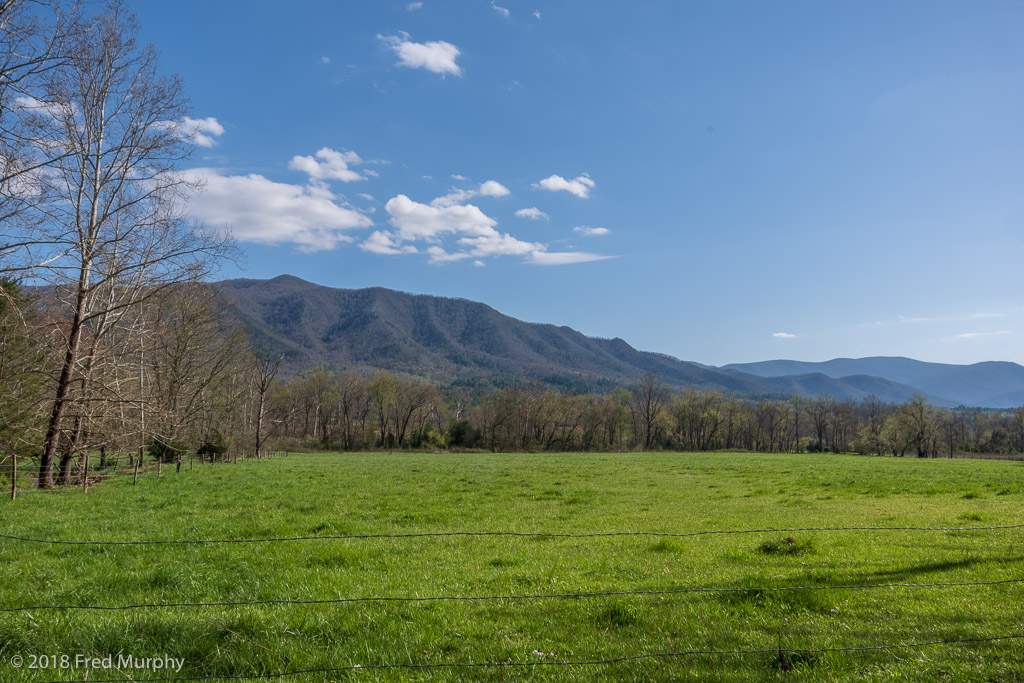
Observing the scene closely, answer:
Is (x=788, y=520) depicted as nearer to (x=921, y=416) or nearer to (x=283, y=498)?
(x=283, y=498)

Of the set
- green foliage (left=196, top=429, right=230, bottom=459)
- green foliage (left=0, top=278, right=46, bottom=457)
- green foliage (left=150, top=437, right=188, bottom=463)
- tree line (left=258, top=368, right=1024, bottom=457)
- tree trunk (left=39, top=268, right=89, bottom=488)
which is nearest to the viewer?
green foliage (left=0, top=278, right=46, bottom=457)

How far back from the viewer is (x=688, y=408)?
11000 centimetres

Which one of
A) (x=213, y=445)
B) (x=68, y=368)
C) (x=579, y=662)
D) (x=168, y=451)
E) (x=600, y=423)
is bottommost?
(x=600, y=423)

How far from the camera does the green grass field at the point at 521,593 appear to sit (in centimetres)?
490

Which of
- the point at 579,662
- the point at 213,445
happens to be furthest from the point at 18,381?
the point at 213,445

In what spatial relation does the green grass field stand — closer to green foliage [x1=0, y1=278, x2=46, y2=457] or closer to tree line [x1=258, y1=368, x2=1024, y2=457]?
green foliage [x1=0, y1=278, x2=46, y2=457]

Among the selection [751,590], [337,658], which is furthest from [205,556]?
[751,590]

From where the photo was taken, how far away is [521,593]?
7.28 meters

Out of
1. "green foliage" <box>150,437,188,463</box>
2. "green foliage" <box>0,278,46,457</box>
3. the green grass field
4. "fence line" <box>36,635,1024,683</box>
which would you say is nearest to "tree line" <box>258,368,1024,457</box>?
"green foliage" <box>150,437,188,463</box>

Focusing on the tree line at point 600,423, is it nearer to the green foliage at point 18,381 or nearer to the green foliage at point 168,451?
the green foliage at point 168,451

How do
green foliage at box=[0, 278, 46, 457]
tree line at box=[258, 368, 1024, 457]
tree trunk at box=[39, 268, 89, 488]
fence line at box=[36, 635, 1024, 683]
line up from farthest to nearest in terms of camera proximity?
1. tree line at box=[258, 368, 1024, 457]
2. tree trunk at box=[39, 268, 89, 488]
3. green foliage at box=[0, 278, 46, 457]
4. fence line at box=[36, 635, 1024, 683]

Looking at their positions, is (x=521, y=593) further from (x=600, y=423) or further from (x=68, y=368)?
(x=600, y=423)

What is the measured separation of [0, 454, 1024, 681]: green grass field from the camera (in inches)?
193

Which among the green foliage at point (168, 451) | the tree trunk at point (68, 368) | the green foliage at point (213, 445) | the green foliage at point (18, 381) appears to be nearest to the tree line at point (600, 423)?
the green foliage at point (213, 445)
